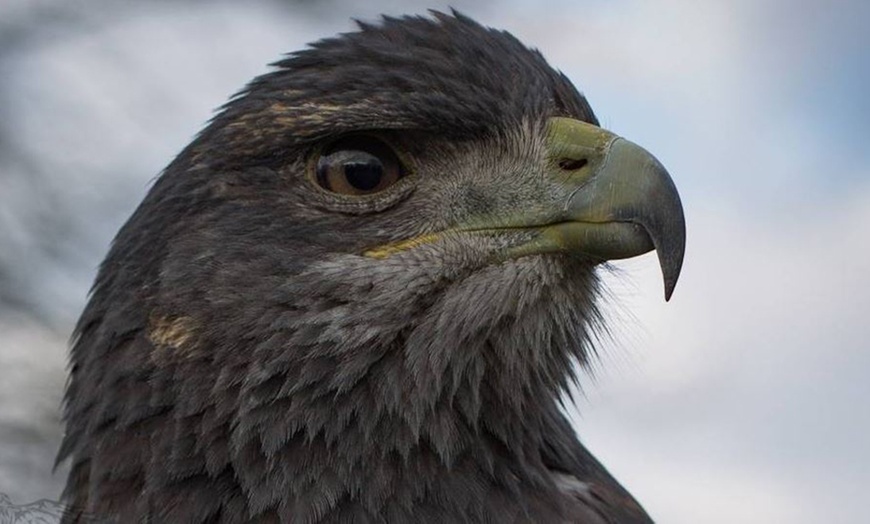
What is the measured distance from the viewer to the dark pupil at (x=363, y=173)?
5.20 m

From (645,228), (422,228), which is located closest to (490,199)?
(422,228)

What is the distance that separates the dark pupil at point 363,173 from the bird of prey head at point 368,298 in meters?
0.01

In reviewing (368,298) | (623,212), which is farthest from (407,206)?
(623,212)

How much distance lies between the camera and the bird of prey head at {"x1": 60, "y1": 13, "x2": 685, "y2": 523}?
4977 millimetres

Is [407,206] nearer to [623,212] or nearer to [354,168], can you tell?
[354,168]

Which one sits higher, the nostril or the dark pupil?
the nostril

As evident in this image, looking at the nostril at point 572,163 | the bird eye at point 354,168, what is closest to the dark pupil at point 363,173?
the bird eye at point 354,168

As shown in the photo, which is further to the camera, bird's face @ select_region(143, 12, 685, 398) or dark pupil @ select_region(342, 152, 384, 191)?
dark pupil @ select_region(342, 152, 384, 191)

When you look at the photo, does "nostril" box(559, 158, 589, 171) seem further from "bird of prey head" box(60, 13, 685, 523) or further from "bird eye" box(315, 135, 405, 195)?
"bird eye" box(315, 135, 405, 195)

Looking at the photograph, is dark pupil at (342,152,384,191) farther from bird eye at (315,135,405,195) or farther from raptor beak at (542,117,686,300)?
raptor beak at (542,117,686,300)

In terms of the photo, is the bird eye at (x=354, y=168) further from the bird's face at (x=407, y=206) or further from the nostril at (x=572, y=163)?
the nostril at (x=572, y=163)

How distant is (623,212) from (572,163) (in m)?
0.37

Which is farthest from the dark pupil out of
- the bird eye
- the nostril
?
the nostril

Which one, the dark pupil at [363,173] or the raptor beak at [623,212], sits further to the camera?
the dark pupil at [363,173]
